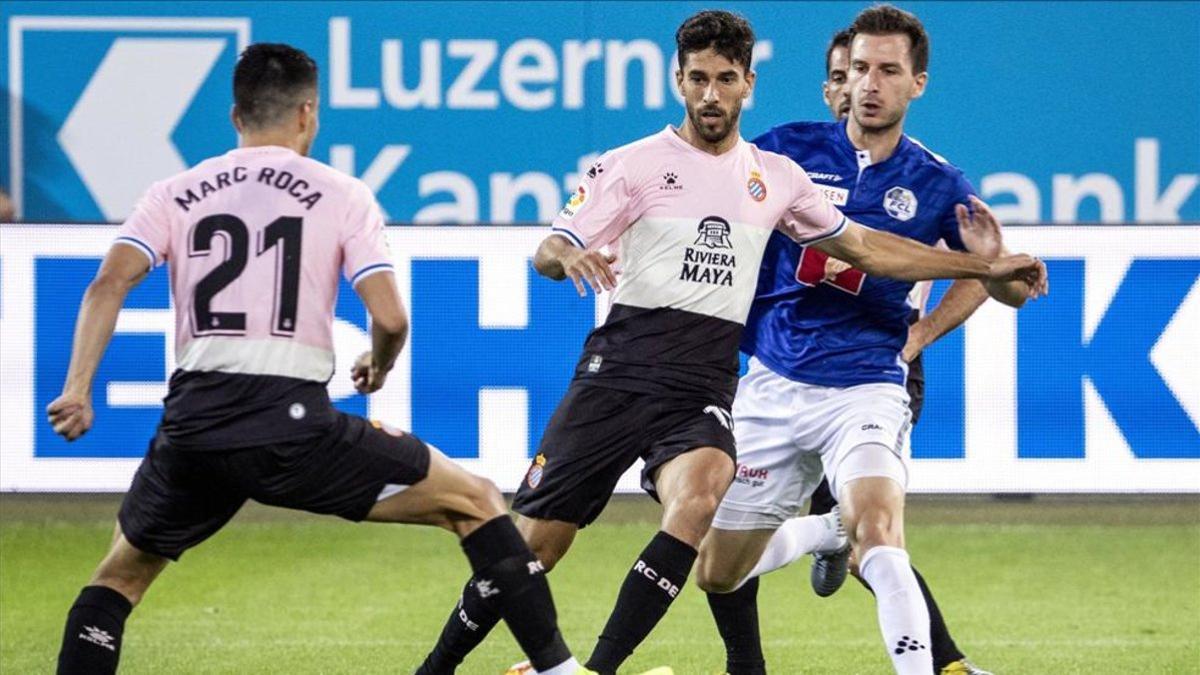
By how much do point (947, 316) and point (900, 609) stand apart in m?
1.52

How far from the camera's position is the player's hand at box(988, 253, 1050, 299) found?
19.5ft

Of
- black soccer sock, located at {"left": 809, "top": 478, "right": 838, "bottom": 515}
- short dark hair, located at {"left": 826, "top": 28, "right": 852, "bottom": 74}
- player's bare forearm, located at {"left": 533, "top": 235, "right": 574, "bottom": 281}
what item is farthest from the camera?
short dark hair, located at {"left": 826, "top": 28, "right": 852, "bottom": 74}

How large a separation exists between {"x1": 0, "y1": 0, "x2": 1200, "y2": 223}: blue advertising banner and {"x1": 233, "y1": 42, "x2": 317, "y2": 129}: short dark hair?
5853mm

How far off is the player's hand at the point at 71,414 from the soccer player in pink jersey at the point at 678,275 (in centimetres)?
140

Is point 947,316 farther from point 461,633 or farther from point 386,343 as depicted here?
point 386,343

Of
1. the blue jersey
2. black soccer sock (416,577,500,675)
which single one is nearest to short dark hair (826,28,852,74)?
the blue jersey

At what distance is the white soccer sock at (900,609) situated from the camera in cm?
530

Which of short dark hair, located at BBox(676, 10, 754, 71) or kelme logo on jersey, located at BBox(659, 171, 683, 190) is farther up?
short dark hair, located at BBox(676, 10, 754, 71)

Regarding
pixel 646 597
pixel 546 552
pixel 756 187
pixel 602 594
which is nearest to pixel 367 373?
pixel 546 552

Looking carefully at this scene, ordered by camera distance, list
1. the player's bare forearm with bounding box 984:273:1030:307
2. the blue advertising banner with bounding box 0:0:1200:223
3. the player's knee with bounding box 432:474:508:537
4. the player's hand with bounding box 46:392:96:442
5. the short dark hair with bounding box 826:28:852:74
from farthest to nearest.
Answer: the blue advertising banner with bounding box 0:0:1200:223
the short dark hair with bounding box 826:28:852:74
the player's bare forearm with bounding box 984:273:1030:307
the player's knee with bounding box 432:474:508:537
the player's hand with bounding box 46:392:96:442

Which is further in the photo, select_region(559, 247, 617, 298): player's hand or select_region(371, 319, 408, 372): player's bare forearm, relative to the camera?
select_region(559, 247, 617, 298): player's hand

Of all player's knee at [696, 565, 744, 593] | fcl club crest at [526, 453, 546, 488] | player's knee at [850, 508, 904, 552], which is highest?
fcl club crest at [526, 453, 546, 488]

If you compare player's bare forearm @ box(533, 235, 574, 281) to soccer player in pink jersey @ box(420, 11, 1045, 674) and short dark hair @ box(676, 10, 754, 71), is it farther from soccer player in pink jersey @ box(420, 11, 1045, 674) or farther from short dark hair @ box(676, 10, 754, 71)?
short dark hair @ box(676, 10, 754, 71)

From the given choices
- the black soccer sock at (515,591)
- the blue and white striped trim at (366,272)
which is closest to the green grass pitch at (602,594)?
the black soccer sock at (515,591)
